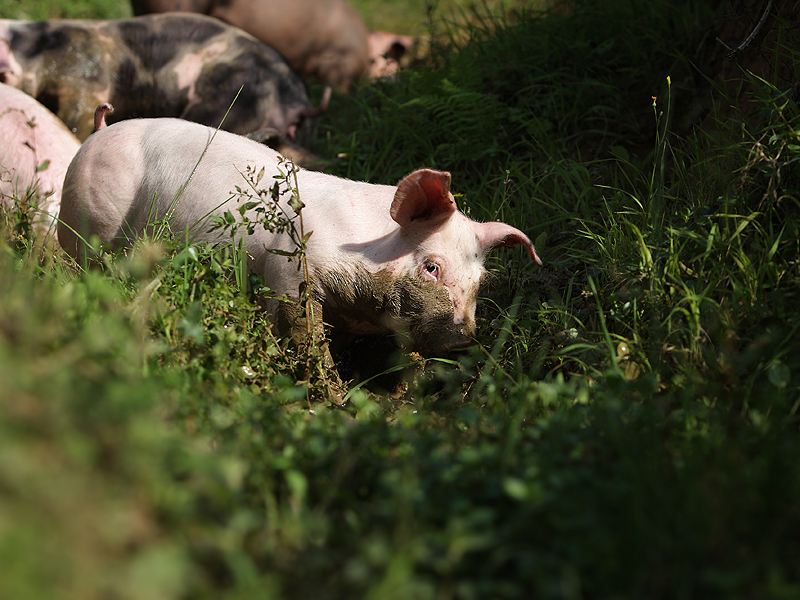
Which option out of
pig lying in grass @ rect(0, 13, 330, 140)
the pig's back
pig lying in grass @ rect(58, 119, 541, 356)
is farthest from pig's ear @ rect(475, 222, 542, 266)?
pig lying in grass @ rect(0, 13, 330, 140)

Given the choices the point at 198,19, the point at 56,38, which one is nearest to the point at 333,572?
the point at 56,38

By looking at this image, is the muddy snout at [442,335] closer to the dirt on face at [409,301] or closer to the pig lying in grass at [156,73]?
the dirt on face at [409,301]

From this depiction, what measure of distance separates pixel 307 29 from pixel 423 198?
18.5ft

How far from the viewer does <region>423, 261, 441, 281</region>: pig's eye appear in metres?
3.05

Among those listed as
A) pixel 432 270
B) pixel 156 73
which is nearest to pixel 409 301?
pixel 432 270

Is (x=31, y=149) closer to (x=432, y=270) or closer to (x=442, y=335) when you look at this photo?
(x=432, y=270)

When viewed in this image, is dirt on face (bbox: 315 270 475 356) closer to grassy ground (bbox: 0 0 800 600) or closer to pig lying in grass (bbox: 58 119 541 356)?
pig lying in grass (bbox: 58 119 541 356)

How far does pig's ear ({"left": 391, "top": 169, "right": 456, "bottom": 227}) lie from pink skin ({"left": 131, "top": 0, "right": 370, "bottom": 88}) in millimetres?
4935

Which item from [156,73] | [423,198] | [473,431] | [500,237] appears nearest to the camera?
[473,431]

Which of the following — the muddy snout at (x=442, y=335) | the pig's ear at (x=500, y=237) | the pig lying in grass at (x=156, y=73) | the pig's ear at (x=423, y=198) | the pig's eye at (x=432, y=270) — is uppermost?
the pig lying in grass at (x=156, y=73)

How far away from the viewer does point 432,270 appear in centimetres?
307

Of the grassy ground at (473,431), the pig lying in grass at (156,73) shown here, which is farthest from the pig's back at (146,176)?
the pig lying in grass at (156,73)

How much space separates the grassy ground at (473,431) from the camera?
4.10 feet

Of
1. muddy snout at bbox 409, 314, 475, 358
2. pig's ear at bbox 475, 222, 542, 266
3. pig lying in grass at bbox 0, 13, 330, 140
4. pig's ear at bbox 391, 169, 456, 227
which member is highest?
pig lying in grass at bbox 0, 13, 330, 140
